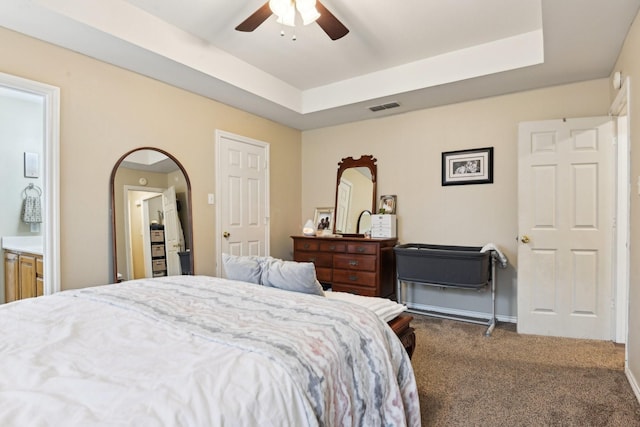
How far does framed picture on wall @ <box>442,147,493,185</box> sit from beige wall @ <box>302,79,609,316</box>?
2.3 inches

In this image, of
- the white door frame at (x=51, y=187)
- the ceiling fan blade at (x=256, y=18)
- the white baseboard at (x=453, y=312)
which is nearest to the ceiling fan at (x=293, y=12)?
the ceiling fan blade at (x=256, y=18)

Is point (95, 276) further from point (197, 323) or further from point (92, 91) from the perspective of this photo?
point (197, 323)

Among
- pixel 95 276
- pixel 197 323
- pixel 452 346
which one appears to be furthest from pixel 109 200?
pixel 452 346

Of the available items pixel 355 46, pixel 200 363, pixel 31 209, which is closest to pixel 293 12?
pixel 355 46

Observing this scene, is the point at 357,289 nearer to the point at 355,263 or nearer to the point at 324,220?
the point at 355,263

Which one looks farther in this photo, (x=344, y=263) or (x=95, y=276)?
(x=344, y=263)

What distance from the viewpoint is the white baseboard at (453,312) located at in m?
3.63

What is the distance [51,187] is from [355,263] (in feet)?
9.23

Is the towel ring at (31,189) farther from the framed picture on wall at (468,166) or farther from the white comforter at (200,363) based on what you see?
the framed picture on wall at (468,166)

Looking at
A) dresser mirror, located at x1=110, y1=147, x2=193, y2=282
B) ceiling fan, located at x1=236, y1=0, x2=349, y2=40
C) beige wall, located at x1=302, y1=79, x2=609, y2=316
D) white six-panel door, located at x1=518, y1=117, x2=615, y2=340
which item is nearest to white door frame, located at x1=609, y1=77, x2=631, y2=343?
white six-panel door, located at x1=518, y1=117, x2=615, y2=340

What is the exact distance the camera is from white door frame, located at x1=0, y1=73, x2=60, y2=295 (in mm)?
2553

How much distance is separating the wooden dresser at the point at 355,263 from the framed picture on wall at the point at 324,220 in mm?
473

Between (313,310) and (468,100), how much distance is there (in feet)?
10.7

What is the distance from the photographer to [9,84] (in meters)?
2.38
